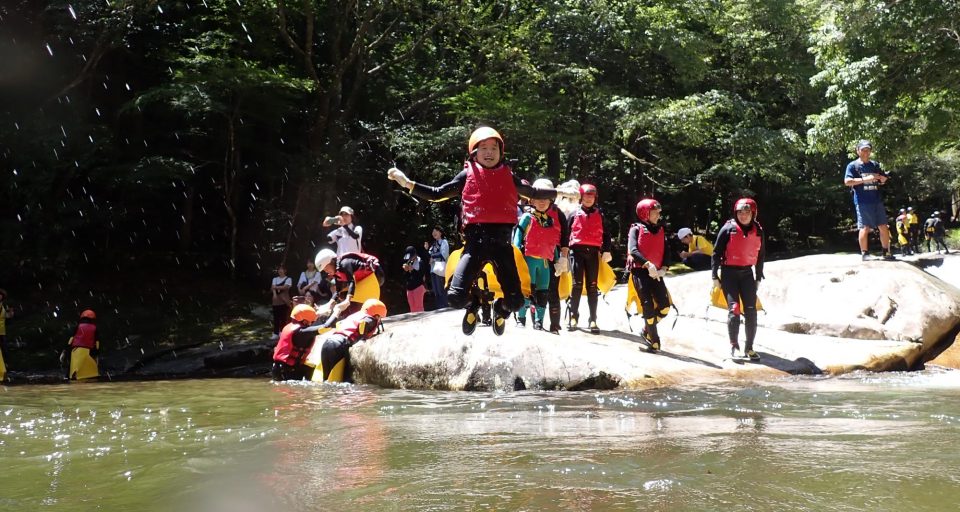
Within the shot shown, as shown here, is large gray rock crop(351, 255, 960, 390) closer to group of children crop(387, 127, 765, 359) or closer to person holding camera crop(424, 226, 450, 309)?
group of children crop(387, 127, 765, 359)

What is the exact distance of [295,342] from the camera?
1172cm

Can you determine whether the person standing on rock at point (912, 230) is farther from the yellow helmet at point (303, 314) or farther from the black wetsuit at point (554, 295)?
the yellow helmet at point (303, 314)

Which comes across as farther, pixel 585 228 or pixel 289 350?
pixel 289 350

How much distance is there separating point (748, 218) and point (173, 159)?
614 inches

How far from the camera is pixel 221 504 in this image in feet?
13.4

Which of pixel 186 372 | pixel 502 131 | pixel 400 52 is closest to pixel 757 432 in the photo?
pixel 186 372

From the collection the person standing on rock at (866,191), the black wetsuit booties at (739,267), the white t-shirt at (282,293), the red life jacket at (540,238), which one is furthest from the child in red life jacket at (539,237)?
the white t-shirt at (282,293)

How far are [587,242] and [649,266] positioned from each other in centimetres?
116

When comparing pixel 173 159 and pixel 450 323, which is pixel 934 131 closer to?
pixel 450 323

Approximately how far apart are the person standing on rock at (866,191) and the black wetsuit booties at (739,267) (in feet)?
10.5

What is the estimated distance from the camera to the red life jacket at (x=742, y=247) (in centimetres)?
1034

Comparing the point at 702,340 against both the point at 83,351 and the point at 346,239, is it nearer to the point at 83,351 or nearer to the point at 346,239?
the point at 346,239

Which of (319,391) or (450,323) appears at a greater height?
(450,323)

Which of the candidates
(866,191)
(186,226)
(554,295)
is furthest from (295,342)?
(186,226)
